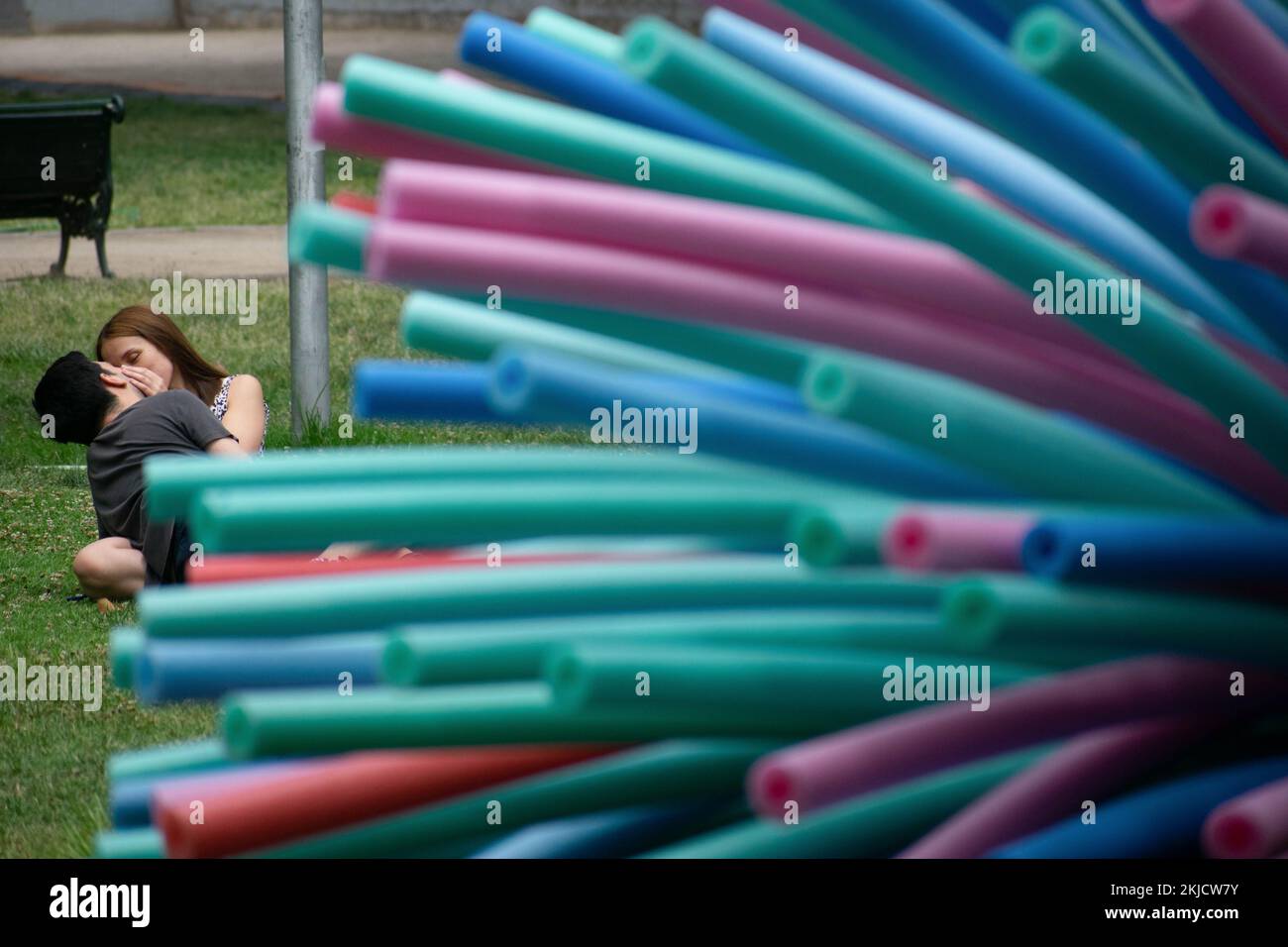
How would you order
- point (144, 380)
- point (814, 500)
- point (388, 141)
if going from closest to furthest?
point (814, 500)
point (388, 141)
point (144, 380)

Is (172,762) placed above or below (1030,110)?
below

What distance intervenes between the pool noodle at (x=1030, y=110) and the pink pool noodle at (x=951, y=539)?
0.26m

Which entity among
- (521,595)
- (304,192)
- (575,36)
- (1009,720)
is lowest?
(1009,720)

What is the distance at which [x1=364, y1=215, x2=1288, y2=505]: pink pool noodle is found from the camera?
5.15 ft

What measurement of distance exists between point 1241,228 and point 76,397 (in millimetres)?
5166

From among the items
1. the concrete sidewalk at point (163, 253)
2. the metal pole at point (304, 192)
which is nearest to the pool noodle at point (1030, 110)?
the metal pole at point (304, 192)

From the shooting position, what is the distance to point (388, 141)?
180cm

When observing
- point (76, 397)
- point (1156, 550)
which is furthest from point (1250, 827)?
point (76, 397)

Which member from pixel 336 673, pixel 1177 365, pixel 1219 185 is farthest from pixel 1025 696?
pixel 336 673

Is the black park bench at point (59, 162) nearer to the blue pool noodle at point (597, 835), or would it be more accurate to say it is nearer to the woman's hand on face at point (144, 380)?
the woman's hand on face at point (144, 380)

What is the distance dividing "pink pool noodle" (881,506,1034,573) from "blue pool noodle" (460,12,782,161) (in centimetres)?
56

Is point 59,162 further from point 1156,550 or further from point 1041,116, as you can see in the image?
point 1156,550

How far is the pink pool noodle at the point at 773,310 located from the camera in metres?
1.57

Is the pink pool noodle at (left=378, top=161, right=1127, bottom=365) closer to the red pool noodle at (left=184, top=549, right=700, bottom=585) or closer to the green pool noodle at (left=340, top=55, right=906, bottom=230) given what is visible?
the green pool noodle at (left=340, top=55, right=906, bottom=230)
